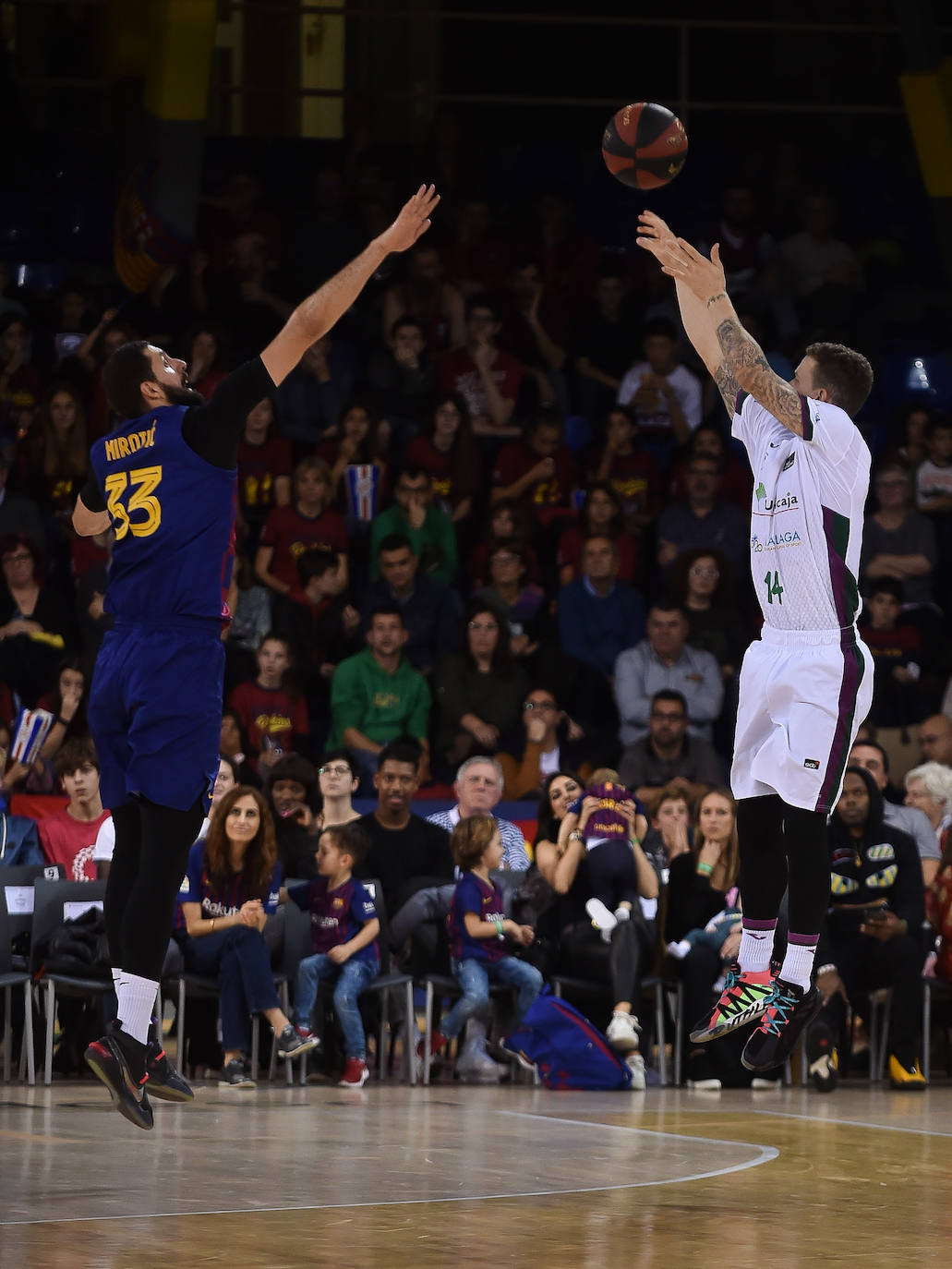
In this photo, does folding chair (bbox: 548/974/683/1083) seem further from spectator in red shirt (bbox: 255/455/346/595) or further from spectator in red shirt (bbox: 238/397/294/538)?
spectator in red shirt (bbox: 238/397/294/538)

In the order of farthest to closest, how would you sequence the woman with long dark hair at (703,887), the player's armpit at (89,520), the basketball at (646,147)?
the woman with long dark hair at (703,887) → the basketball at (646,147) → the player's armpit at (89,520)

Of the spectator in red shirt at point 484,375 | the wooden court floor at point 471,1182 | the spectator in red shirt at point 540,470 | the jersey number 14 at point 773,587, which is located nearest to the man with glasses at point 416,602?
the spectator in red shirt at point 540,470

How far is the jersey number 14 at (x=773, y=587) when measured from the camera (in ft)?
20.1

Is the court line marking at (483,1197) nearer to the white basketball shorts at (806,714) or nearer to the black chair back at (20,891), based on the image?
the white basketball shorts at (806,714)

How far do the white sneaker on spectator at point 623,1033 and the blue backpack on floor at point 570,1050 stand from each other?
57 mm

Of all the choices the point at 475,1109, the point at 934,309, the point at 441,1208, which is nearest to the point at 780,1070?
the point at 475,1109

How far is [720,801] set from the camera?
1123 centimetres

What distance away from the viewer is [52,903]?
1050 centimetres

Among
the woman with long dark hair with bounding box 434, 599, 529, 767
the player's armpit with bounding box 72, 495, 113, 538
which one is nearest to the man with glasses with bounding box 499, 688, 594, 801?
the woman with long dark hair with bounding box 434, 599, 529, 767

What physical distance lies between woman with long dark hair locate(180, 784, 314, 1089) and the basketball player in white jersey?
4.68 meters

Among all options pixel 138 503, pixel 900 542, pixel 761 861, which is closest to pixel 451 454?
pixel 900 542

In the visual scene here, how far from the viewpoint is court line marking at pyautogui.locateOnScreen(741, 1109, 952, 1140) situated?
28.8 feet

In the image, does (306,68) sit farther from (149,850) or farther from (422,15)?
(149,850)

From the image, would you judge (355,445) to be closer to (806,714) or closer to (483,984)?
(483,984)
